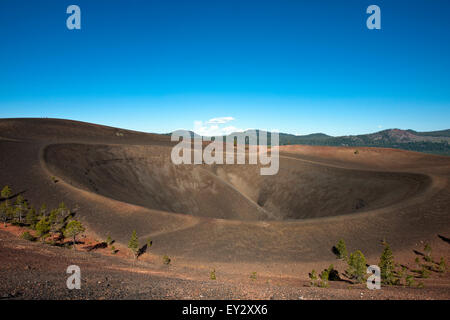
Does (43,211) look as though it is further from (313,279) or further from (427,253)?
(427,253)

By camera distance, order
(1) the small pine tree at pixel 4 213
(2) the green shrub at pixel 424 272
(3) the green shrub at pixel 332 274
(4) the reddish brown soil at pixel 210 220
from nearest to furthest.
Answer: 1. (4) the reddish brown soil at pixel 210 220
2. (2) the green shrub at pixel 424 272
3. (3) the green shrub at pixel 332 274
4. (1) the small pine tree at pixel 4 213

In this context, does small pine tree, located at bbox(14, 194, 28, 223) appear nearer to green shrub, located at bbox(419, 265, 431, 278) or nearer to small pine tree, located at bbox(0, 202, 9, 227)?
small pine tree, located at bbox(0, 202, 9, 227)

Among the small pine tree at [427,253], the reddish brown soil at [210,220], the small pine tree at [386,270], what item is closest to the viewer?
the reddish brown soil at [210,220]

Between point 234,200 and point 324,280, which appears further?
point 234,200

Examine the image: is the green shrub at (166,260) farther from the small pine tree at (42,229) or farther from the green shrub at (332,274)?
the green shrub at (332,274)

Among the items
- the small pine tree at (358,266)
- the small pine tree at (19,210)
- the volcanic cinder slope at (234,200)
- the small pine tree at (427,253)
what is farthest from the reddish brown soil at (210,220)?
the small pine tree at (358,266)

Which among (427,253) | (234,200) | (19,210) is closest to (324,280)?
(427,253)

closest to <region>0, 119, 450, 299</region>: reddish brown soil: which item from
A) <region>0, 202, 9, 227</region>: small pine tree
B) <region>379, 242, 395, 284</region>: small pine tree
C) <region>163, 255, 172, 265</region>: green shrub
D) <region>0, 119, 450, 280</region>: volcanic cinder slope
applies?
<region>0, 119, 450, 280</region>: volcanic cinder slope

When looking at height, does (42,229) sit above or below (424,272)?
above
